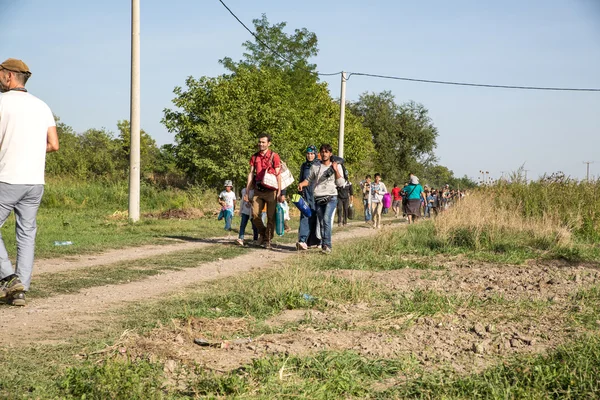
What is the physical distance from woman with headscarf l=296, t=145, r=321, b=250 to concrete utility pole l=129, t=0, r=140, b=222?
6156 millimetres

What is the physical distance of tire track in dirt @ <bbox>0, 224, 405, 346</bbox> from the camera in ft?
17.8

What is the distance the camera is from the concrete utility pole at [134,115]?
59.3 feet

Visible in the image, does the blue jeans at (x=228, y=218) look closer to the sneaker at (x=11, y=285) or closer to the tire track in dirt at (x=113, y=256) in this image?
the tire track in dirt at (x=113, y=256)

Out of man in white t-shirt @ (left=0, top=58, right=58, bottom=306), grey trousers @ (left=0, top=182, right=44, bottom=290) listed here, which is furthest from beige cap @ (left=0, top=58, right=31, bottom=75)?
grey trousers @ (left=0, top=182, right=44, bottom=290)

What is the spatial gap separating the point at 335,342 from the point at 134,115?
47.1 feet

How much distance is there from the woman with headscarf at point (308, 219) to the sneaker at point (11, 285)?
22.7ft

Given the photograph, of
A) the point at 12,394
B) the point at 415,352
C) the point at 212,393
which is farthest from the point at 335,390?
the point at 12,394

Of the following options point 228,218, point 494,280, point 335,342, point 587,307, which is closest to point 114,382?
point 335,342

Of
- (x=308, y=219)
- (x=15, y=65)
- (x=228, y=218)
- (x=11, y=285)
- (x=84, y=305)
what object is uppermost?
(x=15, y=65)

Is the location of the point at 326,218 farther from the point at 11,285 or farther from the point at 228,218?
the point at 11,285

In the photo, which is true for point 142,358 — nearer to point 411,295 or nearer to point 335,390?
point 335,390

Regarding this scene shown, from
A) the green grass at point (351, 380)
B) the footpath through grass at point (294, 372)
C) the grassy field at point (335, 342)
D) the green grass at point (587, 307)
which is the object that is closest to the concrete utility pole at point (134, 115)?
the grassy field at point (335, 342)

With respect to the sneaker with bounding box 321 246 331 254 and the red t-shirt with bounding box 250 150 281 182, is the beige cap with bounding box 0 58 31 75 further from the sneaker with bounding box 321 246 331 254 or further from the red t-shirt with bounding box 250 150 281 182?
the sneaker with bounding box 321 246 331 254

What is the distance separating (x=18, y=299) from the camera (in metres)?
6.43
